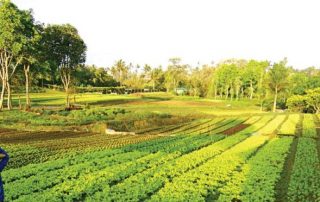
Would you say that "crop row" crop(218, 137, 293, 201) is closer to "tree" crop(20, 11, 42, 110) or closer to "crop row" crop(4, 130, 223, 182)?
"crop row" crop(4, 130, 223, 182)

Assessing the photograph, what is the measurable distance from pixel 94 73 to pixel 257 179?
123854mm

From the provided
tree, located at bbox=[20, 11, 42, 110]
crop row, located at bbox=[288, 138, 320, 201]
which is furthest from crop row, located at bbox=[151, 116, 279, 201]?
tree, located at bbox=[20, 11, 42, 110]

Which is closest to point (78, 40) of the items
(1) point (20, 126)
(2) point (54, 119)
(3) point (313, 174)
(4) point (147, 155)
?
Answer: (2) point (54, 119)

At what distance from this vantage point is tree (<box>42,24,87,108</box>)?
62.1 metres

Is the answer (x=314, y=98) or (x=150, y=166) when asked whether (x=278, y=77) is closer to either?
(x=314, y=98)

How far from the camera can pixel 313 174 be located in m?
20.9

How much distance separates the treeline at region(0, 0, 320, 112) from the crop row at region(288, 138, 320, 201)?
40953 mm

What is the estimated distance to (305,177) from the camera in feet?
66.1

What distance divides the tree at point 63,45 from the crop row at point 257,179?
148ft

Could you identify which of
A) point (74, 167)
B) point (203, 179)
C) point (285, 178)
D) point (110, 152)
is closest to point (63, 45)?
point (110, 152)

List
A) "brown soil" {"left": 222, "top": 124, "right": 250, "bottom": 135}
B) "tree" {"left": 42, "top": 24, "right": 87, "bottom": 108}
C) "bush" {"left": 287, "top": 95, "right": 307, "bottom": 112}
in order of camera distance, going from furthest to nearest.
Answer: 1. "bush" {"left": 287, "top": 95, "right": 307, "bottom": 112}
2. "tree" {"left": 42, "top": 24, "right": 87, "bottom": 108}
3. "brown soil" {"left": 222, "top": 124, "right": 250, "bottom": 135}

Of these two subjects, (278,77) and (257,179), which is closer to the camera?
(257,179)

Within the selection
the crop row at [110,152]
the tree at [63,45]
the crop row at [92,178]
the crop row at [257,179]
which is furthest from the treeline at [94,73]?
the crop row at [257,179]

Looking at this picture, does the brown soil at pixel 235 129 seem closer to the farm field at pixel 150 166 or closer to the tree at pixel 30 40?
the farm field at pixel 150 166
